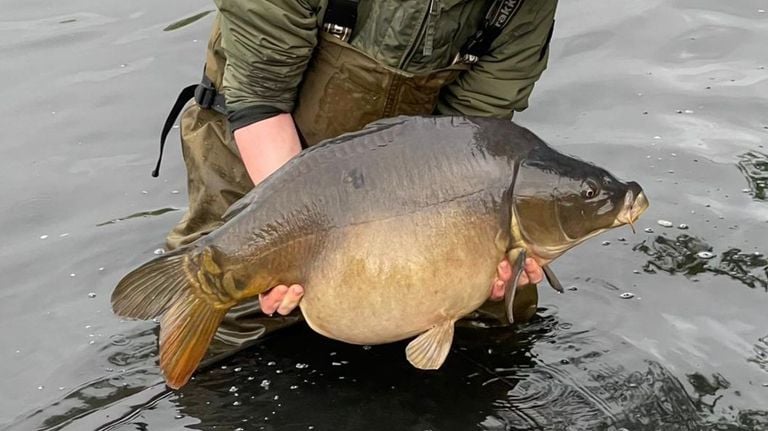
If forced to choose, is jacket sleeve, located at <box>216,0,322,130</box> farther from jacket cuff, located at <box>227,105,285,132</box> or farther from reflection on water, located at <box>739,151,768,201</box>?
reflection on water, located at <box>739,151,768,201</box>

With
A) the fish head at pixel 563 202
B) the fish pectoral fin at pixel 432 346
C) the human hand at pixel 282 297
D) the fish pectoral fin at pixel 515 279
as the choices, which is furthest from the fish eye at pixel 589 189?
the human hand at pixel 282 297

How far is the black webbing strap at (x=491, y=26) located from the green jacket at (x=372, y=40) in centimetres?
2

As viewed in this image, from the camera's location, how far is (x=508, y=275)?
3.07 metres

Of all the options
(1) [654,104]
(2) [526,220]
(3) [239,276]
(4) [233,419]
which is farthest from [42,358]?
(1) [654,104]

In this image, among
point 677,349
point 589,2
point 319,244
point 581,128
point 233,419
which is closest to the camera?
point 319,244

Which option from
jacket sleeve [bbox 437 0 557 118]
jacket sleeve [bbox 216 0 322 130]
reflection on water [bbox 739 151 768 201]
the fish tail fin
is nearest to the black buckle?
jacket sleeve [bbox 216 0 322 130]

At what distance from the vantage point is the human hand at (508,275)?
305 centimetres

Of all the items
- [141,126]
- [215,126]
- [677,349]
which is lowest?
[677,349]

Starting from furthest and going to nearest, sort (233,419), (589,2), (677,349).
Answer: (589,2) → (677,349) → (233,419)

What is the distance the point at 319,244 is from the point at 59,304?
139cm

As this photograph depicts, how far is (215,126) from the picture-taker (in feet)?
12.2

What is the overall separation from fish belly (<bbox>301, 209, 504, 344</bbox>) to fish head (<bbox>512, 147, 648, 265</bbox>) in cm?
10

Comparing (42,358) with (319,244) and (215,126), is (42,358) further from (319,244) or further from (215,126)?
(319,244)

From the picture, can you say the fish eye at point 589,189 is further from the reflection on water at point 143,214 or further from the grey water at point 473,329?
the reflection on water at point 143,214
